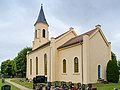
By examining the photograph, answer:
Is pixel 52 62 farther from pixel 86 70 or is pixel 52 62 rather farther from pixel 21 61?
pixel 21 61

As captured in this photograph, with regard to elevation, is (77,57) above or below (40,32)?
below

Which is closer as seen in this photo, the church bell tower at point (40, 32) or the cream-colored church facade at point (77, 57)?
the cream-colored church facade at point (77, 57)

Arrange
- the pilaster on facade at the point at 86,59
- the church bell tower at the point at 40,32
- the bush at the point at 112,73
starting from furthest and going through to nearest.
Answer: the church bell tower at the point at 40,32 → the bush at the point at 112,73 → the pilaster on facade at the point at 86,59

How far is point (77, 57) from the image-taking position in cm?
2977

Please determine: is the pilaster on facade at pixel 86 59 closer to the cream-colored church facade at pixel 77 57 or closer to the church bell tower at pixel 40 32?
the cream-colored church facade at pixel 77 57

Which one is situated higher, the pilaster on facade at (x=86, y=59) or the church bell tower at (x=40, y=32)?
the church bell tower at (x=40, y=32)

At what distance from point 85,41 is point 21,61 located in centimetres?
4401

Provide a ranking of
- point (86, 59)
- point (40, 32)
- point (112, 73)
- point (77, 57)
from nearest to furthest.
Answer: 1. point (86, 59)
2. point (112, 73)
3. point (77, 57)
4. point (40, 32)

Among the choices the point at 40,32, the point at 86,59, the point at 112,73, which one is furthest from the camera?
the point at 40,32

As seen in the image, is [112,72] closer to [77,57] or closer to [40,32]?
[77,57]

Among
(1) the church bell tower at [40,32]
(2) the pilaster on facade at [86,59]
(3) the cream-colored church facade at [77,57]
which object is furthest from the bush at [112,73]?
(1) the church bell tower at [40,32]

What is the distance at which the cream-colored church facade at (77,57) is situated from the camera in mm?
28156

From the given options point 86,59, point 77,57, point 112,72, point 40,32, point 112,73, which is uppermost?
point 40,32

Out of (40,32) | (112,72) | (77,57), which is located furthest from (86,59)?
(40,32)
